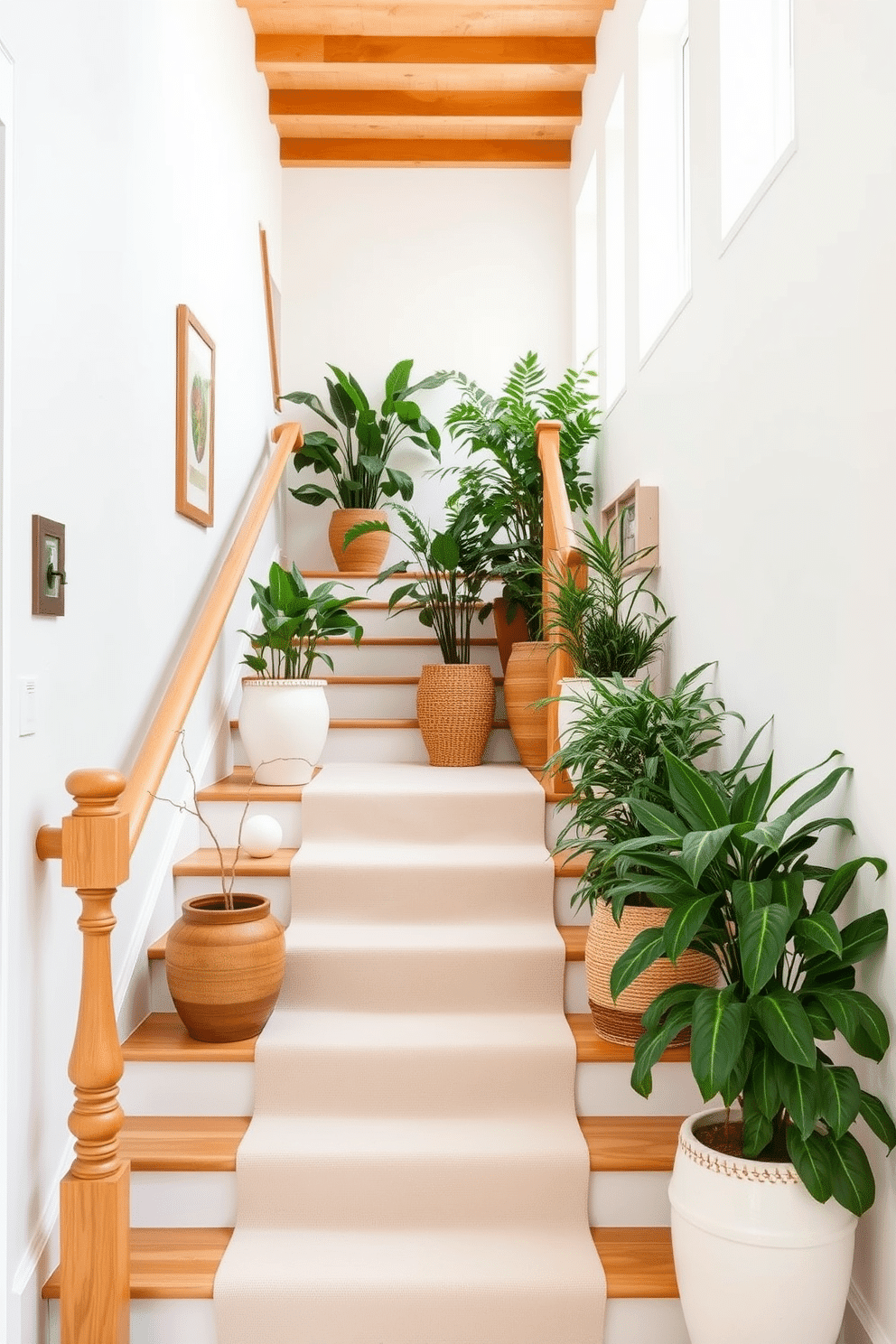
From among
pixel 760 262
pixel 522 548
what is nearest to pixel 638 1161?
pixel 760 262

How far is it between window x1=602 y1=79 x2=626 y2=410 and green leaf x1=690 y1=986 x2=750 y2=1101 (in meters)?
2.88

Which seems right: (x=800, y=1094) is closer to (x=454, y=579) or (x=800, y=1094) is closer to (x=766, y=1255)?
(x=766, y=1255)

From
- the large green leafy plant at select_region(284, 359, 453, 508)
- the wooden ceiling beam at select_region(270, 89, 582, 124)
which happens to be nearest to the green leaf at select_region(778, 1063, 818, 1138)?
the large green leafy plant at select_region(284, 359, 453, 508)

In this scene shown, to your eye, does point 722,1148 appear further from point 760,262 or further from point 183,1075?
point 760,262

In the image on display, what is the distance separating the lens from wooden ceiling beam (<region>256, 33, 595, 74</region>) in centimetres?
449

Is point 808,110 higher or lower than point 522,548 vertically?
higher

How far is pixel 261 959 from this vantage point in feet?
7.63

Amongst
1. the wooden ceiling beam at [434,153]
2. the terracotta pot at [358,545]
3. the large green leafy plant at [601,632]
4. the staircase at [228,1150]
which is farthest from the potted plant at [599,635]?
the wooden ceiling beam at [434,153]

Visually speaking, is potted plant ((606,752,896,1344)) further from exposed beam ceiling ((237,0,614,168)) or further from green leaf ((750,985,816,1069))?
exposed beam ceiling ((237,0,614,168))

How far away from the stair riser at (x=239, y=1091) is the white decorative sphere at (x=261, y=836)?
62cm

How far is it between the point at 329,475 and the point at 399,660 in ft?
4.91

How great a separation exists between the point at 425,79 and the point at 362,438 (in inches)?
63.6

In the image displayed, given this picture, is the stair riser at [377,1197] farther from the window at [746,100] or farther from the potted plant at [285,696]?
the window at [746,100]

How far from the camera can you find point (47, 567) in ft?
6.41
